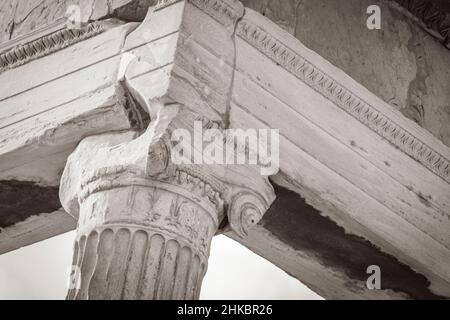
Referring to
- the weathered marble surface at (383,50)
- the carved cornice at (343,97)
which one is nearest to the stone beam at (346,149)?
the carved cornice at (343,97)

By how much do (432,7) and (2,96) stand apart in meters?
2.94

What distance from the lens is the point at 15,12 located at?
5906 mm

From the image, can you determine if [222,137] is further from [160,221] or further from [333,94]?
[333,94]

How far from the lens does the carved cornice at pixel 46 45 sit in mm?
5387

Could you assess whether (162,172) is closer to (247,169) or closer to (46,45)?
(247,169)

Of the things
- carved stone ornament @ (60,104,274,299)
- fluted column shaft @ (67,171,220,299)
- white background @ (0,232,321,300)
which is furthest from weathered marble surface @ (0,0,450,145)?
white background @ (0,232,321,300)

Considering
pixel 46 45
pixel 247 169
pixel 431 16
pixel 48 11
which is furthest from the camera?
pixel 431 16

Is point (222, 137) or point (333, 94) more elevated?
point (333, 94)

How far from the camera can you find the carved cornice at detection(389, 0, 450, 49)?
20.6ft

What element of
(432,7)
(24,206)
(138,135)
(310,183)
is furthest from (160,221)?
(432,7)

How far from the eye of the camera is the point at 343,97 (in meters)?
5.54

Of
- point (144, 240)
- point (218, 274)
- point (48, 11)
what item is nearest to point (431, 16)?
point (48, 11)

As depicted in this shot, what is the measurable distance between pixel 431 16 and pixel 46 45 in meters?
2.65

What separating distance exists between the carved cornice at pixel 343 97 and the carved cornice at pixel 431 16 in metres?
1.02
